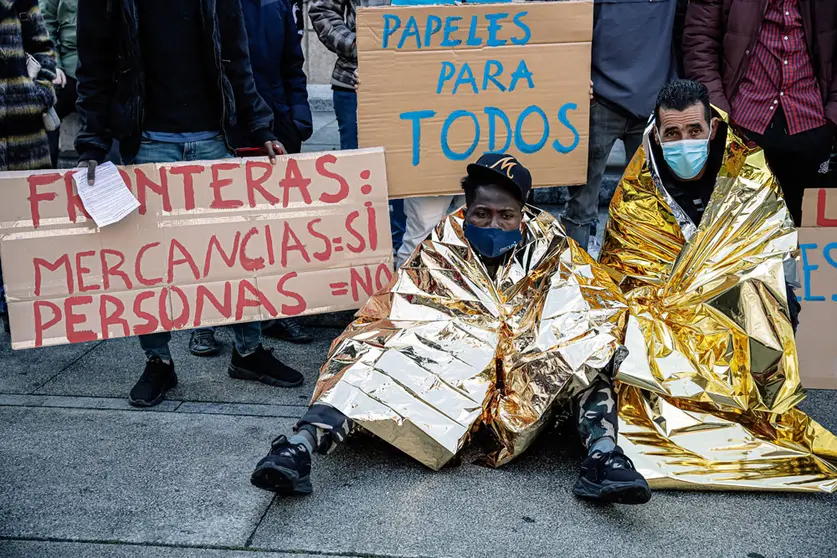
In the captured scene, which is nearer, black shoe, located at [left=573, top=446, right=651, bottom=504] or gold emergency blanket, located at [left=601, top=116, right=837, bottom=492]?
black shoe, located at [left=573, top=446, right=651, bottom=504]

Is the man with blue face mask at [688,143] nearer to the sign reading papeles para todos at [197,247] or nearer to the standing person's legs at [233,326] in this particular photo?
the sign reading papeles para todos at [197,247]

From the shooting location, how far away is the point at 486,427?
10.2 feet

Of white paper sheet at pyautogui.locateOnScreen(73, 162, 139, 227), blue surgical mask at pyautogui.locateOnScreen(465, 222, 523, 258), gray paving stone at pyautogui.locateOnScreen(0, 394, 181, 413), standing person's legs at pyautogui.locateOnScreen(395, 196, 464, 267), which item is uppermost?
white paper sheet at pyautogui.locateOnScreen(73, 162, 139, 227)

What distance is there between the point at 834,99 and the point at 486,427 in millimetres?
2108

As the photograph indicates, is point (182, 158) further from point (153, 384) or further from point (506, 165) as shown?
point (506, 165)

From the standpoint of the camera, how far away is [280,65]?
4.23 metres

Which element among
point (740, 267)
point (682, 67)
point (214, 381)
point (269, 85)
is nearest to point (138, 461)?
point (214, 381)

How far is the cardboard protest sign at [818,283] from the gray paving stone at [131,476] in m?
2.14

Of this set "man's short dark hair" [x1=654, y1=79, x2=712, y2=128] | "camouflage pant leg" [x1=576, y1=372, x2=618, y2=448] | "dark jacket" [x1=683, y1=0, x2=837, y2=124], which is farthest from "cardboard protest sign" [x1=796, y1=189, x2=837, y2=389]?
"camouflage pant leg" [x1=576, y1=372, x2=618, y2=448]

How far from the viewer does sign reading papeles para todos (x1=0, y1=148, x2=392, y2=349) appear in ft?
11.4

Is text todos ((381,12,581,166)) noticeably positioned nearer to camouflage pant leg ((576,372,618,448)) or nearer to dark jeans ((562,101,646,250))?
dark jeans ((562,101,646,250))

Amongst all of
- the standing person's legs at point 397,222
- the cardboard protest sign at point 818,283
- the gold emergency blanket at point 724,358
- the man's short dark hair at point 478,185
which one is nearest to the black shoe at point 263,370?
the man's short dark hair at point 478,185

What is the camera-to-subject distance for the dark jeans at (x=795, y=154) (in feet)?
12.8

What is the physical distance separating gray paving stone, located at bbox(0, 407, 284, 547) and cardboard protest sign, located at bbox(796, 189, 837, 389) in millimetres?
2136
